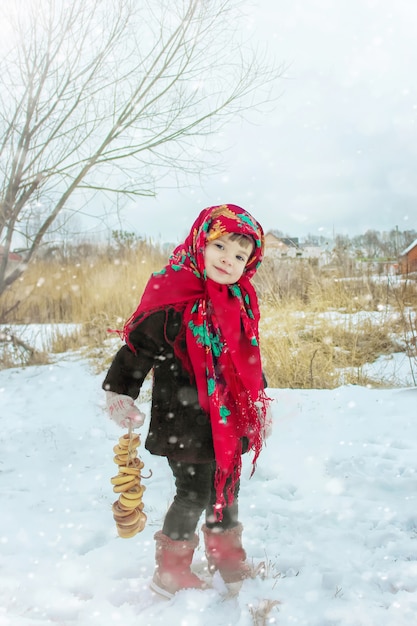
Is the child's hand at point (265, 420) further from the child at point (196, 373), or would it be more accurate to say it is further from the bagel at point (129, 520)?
the bagel at point (129, 520)

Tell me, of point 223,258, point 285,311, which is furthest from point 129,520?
point 285,311

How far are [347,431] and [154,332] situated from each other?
1.98m

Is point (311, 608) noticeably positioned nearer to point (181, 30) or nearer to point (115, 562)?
point (115, 562)

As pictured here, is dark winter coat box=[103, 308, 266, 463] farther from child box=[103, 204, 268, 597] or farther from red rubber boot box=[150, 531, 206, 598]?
red rubber boot box=[150, 531, 206, 598]

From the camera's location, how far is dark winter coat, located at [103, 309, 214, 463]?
1.66 meters

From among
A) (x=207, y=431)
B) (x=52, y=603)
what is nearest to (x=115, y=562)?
(x=52, y=603)

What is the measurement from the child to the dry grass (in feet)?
9.03

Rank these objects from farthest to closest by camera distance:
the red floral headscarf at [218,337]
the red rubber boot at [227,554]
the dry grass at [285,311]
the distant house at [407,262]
A: the dry grass at [285,311], the distant house at [407,262], the red rubber boot at [227,554], the red floral headscarf at [218,337]

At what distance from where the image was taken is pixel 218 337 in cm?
168

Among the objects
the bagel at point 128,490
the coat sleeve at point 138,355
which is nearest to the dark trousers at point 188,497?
the bagel at point 128,490

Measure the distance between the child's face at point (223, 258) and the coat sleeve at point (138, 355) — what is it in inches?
9.5

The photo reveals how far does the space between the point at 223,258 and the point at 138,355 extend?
0.48 m

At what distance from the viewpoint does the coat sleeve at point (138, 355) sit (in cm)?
168

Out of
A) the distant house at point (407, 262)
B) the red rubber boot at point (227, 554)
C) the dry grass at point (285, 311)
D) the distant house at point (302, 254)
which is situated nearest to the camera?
the red rubber boot at point (227, 554)
